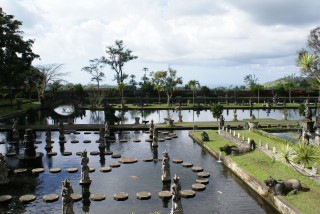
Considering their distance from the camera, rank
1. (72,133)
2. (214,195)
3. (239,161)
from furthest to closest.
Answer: (72,133) < (239,161) < (214,195)

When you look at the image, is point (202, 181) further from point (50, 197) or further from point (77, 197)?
point (50, 197)

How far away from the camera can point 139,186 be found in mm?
21422

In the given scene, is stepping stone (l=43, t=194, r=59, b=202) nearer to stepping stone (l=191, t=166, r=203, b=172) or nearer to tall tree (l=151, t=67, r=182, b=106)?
stepping stone (l=191, t=166, r=203, b=172)

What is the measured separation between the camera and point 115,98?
94938mm

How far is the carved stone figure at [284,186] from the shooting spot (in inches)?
705

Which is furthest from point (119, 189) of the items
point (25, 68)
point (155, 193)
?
point (25, 68)

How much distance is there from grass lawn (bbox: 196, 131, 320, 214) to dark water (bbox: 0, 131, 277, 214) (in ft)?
4.37

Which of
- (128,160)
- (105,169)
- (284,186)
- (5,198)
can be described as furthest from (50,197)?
(284,186)

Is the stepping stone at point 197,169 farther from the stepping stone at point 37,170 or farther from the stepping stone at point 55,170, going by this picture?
the stepping stone at point 37,170

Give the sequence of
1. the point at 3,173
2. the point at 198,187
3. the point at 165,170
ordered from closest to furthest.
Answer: the point at 198,187 → the point at 165,170 → the point at 3,173

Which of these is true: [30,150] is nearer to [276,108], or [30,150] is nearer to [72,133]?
[72,133]

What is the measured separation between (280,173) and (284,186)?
328 centimetres

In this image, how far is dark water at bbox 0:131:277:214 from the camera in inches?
707

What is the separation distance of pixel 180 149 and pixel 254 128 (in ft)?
39.7
